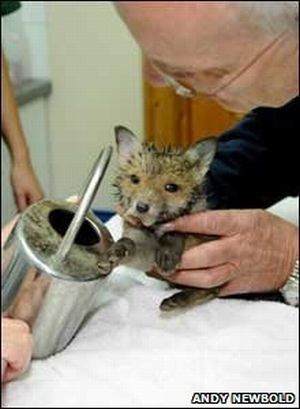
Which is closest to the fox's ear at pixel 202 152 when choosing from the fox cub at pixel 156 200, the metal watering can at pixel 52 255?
the fox cub at pixel 156 200

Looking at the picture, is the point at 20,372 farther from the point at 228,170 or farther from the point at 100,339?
the point at 228,170

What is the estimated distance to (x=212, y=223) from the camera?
0.68m

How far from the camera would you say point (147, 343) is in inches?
23.7

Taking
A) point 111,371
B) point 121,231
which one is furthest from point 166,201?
point 111,371

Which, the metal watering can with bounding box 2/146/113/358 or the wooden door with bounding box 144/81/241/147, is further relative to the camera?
the wooden door with bounding box 144/81/241/147

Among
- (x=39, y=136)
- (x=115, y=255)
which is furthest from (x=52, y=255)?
(x=39, y=136)

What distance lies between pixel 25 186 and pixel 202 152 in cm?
18

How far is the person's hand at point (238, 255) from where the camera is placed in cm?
69

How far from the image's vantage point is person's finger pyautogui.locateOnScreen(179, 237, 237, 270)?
699 millimetres

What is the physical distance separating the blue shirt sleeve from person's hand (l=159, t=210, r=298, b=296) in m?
0.02

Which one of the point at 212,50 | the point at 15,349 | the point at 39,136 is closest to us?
the point at 212,50

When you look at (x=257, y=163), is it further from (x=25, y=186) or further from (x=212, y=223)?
(x=25, y=186)

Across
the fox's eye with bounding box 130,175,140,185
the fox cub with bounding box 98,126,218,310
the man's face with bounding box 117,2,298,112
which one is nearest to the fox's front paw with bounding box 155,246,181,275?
the fox cub with bounding box 98,126,218,310

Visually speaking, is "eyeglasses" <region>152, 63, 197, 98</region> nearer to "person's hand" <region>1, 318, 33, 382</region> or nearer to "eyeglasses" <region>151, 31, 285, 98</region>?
"eyeglasses" <region>151, 31, 285, 98</region>
